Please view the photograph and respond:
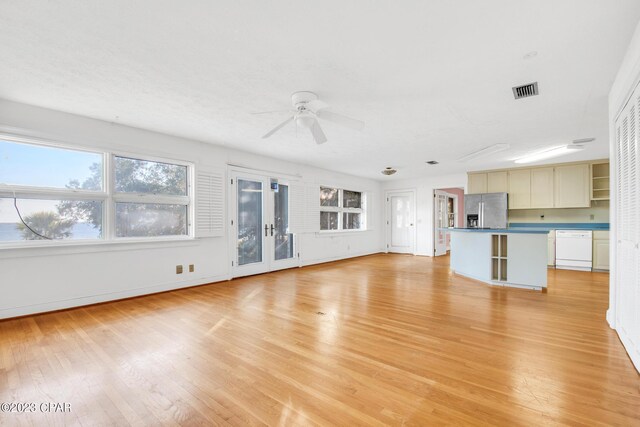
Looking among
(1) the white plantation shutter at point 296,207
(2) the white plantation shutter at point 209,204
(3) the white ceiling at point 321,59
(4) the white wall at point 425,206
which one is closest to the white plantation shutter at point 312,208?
(1) the white plantation shutter at point 296,207

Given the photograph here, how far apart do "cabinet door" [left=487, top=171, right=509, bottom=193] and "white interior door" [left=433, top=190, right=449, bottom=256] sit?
1.55m

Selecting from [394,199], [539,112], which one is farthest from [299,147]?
[394,199]

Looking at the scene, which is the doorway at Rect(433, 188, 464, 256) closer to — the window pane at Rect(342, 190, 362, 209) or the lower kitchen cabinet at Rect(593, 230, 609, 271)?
the window pane at Rect(342, 190, 362, 209)

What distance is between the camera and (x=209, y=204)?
511 centimetres

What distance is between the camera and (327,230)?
8.07 m

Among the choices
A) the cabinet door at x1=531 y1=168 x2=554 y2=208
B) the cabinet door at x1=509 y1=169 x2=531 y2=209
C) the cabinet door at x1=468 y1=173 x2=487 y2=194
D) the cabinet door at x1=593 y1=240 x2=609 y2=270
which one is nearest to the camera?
the cabinet door at x1=593 y1=240 x2=609 y2=270

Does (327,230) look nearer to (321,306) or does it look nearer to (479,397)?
(321,306)

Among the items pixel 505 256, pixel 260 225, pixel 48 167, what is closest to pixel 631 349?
pixel 505 256

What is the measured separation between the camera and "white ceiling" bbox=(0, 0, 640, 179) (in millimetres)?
1891

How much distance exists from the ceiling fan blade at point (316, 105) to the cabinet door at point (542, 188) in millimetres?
6664

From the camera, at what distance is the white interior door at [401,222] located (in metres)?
9.42

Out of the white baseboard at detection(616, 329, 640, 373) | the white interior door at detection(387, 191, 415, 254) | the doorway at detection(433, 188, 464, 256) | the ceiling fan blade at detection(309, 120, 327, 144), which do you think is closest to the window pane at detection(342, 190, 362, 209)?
the white interior door at detection(387, 191, 415, 254)

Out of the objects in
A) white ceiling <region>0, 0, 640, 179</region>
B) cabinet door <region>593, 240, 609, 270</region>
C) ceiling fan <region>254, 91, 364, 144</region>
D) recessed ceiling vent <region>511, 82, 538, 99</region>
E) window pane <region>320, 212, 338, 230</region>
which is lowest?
cabinet door <region>593, 240, 609, 270</region>

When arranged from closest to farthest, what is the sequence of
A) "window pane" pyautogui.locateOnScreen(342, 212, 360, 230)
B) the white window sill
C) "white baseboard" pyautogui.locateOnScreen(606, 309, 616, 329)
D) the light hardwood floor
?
the light hardwood floor
"white baseboard" pyautogui.locateOnScreen(606, 309, 616, 329)
the white window sill
"window pane" pyautogui.locateOnScreen(342, 212, 360, 230)
